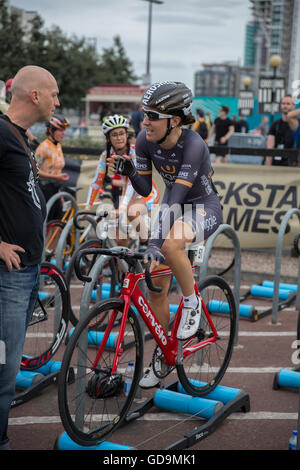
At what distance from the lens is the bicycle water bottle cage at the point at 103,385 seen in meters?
3.78

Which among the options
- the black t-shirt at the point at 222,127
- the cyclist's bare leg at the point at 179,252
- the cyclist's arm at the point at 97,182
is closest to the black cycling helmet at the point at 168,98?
the cyclist's bare leg at the point at 179,252

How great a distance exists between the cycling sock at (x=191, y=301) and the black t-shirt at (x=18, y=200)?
1.27 metres

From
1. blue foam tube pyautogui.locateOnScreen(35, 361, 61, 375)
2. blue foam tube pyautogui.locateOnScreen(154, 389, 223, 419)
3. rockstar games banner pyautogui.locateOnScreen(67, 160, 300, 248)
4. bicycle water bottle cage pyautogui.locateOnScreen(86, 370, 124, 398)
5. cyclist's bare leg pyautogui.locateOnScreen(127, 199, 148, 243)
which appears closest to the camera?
bicycle water bottle cage pyautogui.locateOnScreen(86, 370, 124, 398)

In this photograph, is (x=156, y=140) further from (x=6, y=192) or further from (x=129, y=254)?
(x=6, y=192)

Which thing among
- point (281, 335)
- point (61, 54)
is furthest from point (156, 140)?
point (61, 54)

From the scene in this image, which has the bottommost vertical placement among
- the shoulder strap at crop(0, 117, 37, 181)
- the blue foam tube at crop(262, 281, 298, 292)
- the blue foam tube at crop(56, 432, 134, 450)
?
the blue foam tube at crop(262, 281, 298, 292)

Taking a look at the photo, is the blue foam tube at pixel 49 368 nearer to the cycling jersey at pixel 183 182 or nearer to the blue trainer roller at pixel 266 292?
the cycling jersey at pixel 183 182

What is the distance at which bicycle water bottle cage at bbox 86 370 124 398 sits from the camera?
3783 millimetres

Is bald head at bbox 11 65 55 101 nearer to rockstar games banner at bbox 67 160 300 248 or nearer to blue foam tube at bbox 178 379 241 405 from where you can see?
blue foam tube at bbox 178 379 241 405

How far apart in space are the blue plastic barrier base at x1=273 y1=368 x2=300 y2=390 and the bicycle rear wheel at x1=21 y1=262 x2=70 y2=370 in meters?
1.90

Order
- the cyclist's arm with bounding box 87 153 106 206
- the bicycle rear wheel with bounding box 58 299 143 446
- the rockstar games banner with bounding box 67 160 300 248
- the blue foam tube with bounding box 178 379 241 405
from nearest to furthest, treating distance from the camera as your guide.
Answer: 1. the bicycle rear wheel with bounding box 58 299 143 446
2. the blue foam tube with bounding box 178 379 241 405
3. the cyclist's arm with bounding box 87 153 106 206
4. the rockstar games banner with bounding box 67 160 300 248

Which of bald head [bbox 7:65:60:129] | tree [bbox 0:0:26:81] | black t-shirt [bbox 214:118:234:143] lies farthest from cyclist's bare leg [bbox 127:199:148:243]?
tree [bbox 0:0:26:81]

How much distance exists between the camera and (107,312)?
12.5 feet

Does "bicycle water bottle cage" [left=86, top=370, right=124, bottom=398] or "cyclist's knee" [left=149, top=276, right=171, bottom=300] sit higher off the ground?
"cyclist's knee" [left=149, top=276, right=171, bottom=300]
